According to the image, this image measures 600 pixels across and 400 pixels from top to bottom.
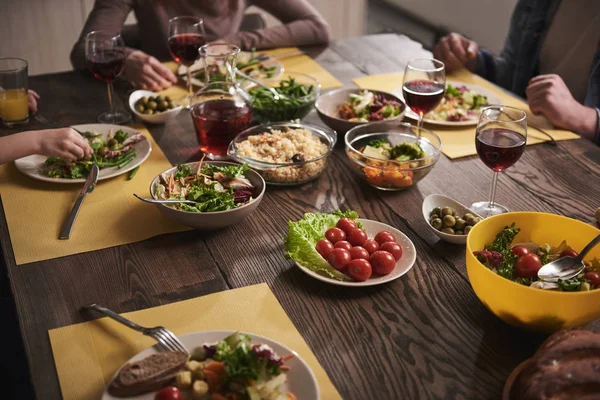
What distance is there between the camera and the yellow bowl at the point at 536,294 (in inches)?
41.8

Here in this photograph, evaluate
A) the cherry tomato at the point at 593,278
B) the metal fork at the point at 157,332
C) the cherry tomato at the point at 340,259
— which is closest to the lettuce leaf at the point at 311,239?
the cherry tomato at the point at 340,259

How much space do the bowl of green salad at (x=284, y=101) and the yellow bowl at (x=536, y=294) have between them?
0.83 meters

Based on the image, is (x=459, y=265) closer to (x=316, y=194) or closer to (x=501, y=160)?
(x=501, y=160)

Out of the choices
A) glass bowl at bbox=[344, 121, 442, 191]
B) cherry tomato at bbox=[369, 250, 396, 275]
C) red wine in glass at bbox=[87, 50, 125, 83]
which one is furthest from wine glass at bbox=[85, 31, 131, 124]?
cherry tomato at bbox=[369, 250, 396, 275]

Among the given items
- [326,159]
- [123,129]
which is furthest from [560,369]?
[123,129]

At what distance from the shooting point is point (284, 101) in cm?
192

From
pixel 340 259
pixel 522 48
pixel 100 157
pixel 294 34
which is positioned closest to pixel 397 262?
pixel 340 259

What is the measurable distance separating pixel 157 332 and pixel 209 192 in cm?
44

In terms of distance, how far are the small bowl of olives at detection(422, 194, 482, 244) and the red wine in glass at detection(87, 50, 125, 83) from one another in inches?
40.4

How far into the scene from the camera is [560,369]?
92 cm

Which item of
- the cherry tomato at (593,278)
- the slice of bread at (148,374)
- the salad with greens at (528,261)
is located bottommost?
the slice of bread at (148,374)

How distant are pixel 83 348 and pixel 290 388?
367 millimetres

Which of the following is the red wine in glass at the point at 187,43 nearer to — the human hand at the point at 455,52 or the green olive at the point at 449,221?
the human hand at the point at 455,52

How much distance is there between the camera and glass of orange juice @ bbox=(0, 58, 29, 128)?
197cm
